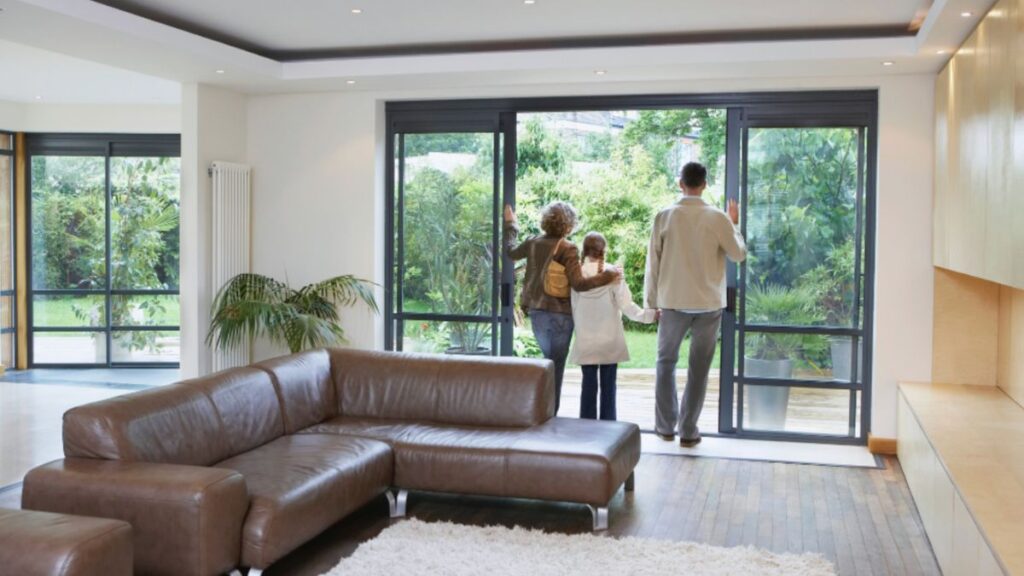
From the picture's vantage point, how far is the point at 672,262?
6551mm

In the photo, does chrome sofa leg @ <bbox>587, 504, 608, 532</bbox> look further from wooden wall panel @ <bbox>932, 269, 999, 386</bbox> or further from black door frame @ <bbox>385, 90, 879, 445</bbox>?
wooden wall panel @ <bbox>932, 269, 999, 386</bbox>

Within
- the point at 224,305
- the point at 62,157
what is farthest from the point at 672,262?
the point at 62,157

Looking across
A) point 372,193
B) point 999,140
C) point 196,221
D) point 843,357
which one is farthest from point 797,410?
point 196,221

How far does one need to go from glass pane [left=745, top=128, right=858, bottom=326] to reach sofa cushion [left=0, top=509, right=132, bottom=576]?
4.67 m

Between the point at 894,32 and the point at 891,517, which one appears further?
the point at 894,32

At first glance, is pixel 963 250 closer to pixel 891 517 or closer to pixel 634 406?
pixel 891 517

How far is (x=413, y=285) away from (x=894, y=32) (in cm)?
372

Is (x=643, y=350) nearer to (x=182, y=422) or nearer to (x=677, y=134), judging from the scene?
(x=677, y=134)

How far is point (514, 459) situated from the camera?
4.85 m

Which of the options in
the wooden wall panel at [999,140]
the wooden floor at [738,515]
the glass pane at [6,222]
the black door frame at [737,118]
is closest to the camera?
the wooden wall panel at [999,140]

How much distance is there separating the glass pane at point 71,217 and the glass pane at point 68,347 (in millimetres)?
526

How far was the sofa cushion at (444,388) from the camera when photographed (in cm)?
545

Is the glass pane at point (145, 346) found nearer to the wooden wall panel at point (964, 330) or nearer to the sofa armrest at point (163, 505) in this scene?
the sofa armrest at point (163, 505)

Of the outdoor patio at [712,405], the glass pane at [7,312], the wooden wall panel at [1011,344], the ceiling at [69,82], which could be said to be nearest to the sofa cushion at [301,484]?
the outdoor patio at [712,405]
